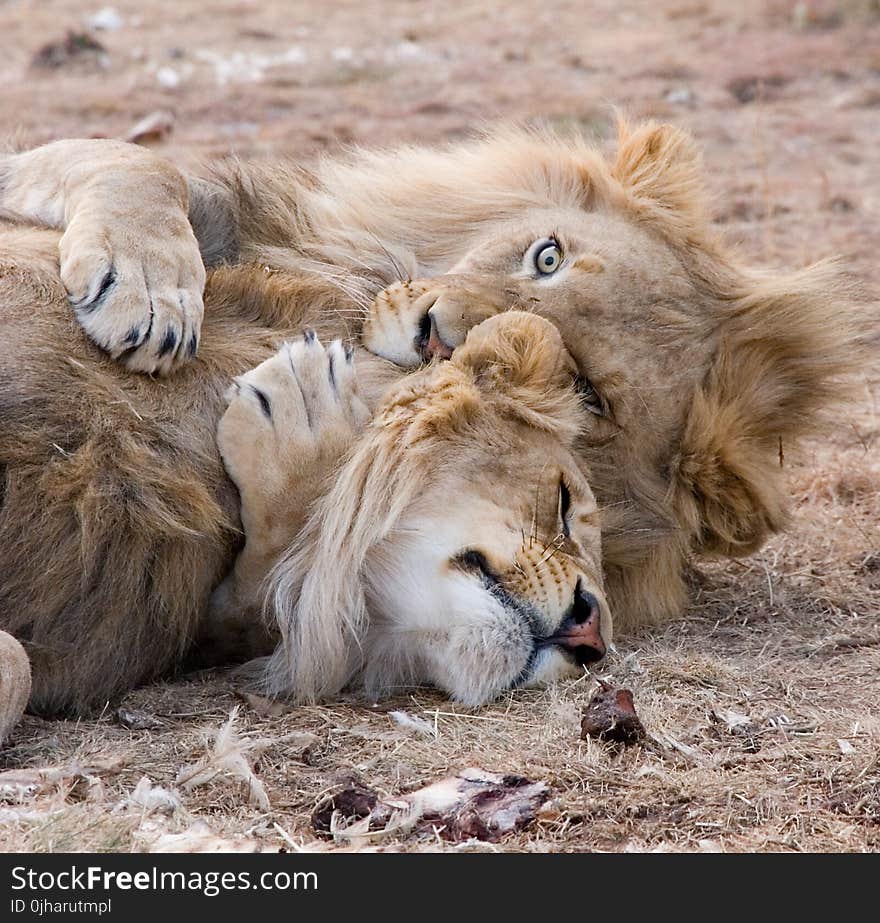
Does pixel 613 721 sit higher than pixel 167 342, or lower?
lower

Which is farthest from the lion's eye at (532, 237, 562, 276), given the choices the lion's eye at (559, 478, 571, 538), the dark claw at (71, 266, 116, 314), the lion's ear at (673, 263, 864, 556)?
the dark claw at (71, 266, 116, 314)

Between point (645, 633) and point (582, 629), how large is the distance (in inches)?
22.5

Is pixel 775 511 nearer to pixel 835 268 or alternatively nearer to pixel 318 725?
pixel 835 268

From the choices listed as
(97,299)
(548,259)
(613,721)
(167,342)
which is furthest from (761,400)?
(97,299)

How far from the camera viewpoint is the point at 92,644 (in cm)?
289

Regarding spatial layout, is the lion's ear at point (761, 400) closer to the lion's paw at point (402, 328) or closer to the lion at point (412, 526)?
the lion at point (412, 526)

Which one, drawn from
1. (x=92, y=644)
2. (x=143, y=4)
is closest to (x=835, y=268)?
(x=92, y=644)

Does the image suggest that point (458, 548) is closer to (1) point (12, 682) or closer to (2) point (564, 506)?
(2) point (564, 506)

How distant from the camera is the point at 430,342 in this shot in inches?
129

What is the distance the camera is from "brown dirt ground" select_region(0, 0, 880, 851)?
245 centimetres

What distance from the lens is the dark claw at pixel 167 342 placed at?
300 centimetres

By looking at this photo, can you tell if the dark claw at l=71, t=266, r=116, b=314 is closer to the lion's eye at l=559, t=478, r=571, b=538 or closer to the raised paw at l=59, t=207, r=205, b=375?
the raised paw at l=59, t=207, r=205, b=375

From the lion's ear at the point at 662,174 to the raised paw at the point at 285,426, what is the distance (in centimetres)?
102

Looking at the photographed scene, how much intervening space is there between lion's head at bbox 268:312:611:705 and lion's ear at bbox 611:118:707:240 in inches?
→ 26.2
